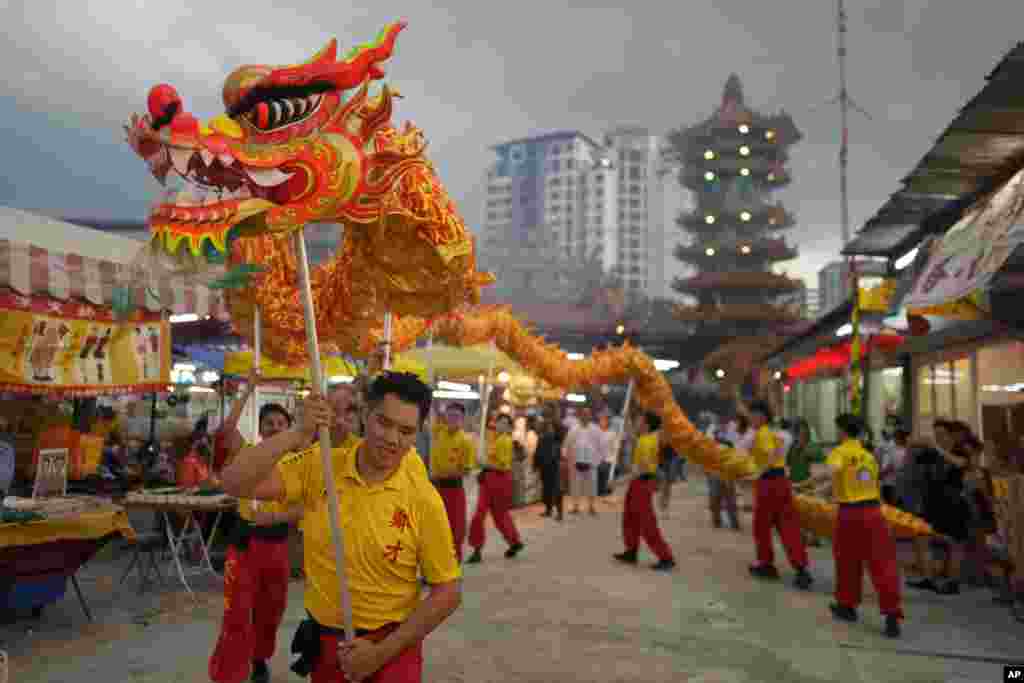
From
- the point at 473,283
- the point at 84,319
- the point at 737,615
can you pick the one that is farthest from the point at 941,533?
the point at 84,319

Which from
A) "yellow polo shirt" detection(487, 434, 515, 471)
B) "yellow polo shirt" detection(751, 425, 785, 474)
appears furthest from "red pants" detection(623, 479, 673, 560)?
"yellow polo shirt" detection(487, 434, 515, 471)

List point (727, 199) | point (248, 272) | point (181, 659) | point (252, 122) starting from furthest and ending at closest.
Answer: point (727, 199) → point (181, 659) → point (248, 272) → point (252, 122)

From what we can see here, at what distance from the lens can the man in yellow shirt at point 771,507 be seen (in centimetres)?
865

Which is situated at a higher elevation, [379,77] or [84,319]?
[379,77]

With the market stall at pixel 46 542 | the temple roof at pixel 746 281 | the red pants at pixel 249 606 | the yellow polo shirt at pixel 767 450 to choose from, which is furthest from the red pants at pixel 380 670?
the temple roof at pixel 746 281

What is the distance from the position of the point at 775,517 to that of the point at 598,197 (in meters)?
106

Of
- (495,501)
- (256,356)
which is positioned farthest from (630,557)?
(256,356)

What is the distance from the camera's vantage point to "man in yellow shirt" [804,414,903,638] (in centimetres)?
646

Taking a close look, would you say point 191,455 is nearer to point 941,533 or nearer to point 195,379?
point 941,533

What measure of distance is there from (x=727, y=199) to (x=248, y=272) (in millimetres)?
47182

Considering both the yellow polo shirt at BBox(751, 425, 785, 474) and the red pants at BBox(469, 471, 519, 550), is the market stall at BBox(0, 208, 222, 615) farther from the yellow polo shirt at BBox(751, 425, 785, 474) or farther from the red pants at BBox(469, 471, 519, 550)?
the yellow polo shirt at BBox(751, 425, 785, 474)

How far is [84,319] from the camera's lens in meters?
7.70

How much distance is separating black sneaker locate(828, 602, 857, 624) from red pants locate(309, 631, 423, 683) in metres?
5.52

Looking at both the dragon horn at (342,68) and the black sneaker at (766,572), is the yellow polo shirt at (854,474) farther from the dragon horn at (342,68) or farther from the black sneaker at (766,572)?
the dragon horn at (342,68)
